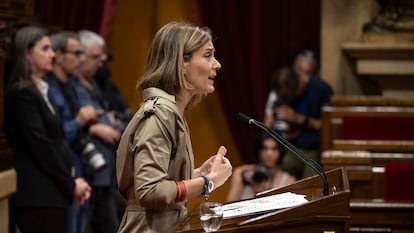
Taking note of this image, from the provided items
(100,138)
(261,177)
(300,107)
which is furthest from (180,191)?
(300,107)

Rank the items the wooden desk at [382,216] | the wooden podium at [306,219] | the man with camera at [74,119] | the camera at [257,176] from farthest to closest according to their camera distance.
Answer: the camera at [257,176] < the man with camera at [74,119] < the wooden desk at [382,216] < the wooden podium at [306,219]

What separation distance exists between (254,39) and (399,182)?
3156mm

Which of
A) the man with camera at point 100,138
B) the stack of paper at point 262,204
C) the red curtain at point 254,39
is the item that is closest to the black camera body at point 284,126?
the red curtain at point 254,39

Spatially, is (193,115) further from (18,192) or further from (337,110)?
(18,192)

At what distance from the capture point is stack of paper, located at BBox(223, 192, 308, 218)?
267 cm

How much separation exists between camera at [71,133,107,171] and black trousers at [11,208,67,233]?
3.07ft

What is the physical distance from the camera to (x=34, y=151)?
4.52m

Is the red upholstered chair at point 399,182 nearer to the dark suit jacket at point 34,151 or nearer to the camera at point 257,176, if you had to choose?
the camera at point 257,176

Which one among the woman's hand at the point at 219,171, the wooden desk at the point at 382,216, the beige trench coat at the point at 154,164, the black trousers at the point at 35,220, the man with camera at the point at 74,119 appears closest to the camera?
the beige trench coat at the point at 154,164

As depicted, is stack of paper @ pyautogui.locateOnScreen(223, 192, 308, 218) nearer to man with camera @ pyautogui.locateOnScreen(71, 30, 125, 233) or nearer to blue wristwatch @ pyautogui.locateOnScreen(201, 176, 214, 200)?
blue wristwatch @ pyautogui.locateOnScreen(201, 176, 214, 200)


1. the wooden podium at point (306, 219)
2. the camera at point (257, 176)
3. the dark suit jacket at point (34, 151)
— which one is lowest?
the camera at point (257, 176)

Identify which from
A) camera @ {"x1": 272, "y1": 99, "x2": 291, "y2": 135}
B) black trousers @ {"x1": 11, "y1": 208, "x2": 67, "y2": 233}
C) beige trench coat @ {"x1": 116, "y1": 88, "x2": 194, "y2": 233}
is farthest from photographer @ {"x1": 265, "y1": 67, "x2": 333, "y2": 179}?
beige trench coat @ {"x1": 116, "y1": 88, "x2": 194, "y2": 233}

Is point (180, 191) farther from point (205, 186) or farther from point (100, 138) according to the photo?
point (100, 138)

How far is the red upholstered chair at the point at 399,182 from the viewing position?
4543mm
